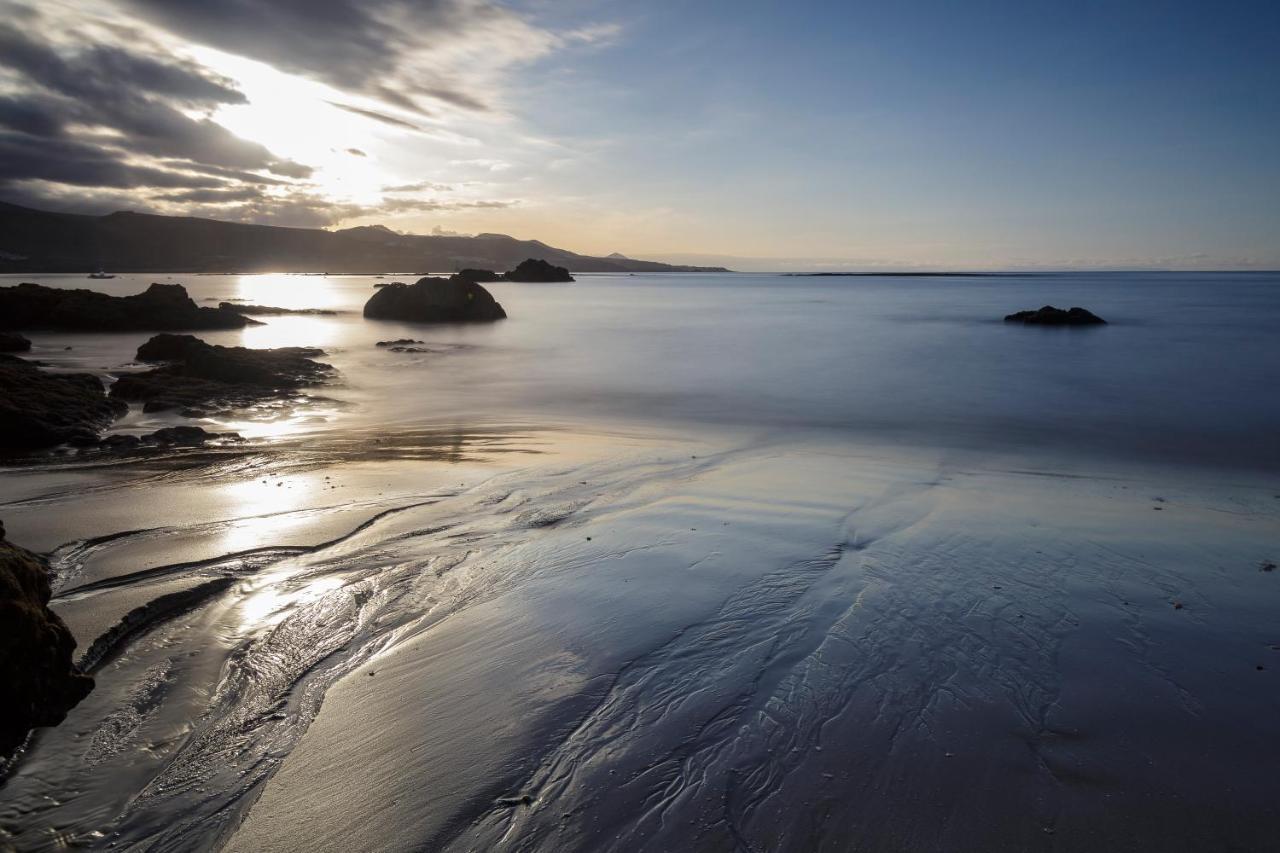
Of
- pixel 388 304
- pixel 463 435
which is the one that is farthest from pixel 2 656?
pixel 388 304

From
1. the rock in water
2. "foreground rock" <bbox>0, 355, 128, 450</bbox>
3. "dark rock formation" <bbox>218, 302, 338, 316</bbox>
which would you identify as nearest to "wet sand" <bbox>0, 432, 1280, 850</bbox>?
"foreground rock" <bbox>0, 355, 128, 450</bbox>

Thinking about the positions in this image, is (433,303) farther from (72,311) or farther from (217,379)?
(217,379)

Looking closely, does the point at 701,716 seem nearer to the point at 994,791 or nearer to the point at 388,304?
the point at 994,791

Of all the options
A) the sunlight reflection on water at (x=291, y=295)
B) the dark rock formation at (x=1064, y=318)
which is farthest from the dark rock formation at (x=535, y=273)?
the dark rock formation at (x=1064, y=318)

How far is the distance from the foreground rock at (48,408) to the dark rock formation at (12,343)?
9.87 m

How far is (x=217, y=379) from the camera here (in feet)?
47.9

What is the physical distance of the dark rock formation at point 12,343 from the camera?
1920 cm

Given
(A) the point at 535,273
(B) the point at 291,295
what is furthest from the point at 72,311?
(A) the point at 535,273

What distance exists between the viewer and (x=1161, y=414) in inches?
563

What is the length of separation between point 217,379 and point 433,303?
2822 cm

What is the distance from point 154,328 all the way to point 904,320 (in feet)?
138

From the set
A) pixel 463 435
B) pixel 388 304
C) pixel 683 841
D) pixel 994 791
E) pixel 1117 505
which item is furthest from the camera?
pixel 388 304

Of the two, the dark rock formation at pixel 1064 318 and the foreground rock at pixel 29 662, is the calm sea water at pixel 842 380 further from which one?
the foreground rock at pixel 29 662

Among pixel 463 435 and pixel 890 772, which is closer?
pixel 890 772
